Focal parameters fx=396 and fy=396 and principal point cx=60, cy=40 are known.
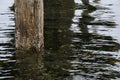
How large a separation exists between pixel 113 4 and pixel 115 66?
30.2ft

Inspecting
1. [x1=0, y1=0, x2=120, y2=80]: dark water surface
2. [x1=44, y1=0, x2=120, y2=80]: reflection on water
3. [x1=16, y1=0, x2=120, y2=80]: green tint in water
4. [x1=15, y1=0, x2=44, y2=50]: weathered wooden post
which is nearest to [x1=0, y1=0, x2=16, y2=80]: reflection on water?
[x1=0, y1=0, x2=120, y2=80]: dark water surface

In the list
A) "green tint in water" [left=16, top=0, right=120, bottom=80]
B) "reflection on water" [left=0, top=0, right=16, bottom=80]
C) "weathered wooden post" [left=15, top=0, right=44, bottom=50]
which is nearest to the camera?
"green tint in water" [left=16, top=0, right=120, bottom=80]

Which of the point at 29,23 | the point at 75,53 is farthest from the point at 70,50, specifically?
the point at 29,23

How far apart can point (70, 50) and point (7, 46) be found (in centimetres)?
168

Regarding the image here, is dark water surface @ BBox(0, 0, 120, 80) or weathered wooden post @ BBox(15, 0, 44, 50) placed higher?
weathered wooden post @ BBox(15, 0, 44, 50)

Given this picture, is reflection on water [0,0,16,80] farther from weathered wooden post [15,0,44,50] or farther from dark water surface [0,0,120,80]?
weathered wooden post [15,0,44,50]

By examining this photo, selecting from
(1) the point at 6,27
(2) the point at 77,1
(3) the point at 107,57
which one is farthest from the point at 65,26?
(2) the point at 77,1

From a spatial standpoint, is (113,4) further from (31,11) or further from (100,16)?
(31,11)

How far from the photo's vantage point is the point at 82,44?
10.5 metres

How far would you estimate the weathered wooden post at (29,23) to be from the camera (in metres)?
8.84

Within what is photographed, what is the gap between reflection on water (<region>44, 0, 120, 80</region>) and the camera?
8.35 m

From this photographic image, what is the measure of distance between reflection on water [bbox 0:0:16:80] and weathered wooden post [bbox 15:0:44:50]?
0.48 m

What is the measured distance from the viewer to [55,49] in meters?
10.1

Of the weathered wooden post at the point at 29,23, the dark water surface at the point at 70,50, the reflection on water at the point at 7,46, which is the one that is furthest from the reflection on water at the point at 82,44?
the reflection on water at the point at 7,46
